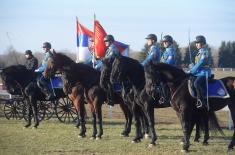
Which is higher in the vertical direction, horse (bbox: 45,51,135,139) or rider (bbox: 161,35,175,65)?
rider (bbox: 161,35,175,65)

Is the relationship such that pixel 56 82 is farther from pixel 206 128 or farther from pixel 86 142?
pixel 206 128

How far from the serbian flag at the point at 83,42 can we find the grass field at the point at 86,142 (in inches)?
140

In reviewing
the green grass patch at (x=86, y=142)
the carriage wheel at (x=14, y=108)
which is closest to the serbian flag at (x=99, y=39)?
the green grass patch at (x=86, y=142)

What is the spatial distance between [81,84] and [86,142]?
1982mm

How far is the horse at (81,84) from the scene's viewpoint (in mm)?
13709

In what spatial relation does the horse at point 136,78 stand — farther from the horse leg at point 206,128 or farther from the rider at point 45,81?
the rider at point 45,81

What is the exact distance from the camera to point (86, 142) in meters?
12.8

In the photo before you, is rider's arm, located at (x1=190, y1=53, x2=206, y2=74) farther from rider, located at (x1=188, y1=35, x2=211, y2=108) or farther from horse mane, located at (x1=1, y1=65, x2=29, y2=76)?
horse mane, located at (x1=1, y1=65, x2=29, y2=76)

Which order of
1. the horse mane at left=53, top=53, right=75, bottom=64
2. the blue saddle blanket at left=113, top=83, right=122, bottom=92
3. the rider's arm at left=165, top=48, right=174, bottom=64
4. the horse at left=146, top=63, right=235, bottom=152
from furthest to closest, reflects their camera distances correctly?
1. the horse mane at left=53, top=53, right=75, bottom=64
2. the blue saddle blanket at left=113, top=83, right=122, bottom=92
3. the rider's arm at left=165, top=48, right=174, bottom=64
4. the horse at left=146, top=63, right=235, bottom=152

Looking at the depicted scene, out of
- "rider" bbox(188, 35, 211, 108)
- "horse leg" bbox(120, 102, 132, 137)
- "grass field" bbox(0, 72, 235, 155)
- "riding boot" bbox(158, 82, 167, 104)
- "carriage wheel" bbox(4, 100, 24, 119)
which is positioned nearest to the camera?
"grass field" bbox(0, 72, 235, 155)

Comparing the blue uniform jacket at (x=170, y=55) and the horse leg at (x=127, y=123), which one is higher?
the blue uniform jacket at (x=170, y=55)

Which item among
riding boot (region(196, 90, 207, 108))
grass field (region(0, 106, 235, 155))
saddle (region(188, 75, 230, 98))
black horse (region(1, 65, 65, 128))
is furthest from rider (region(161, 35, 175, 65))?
black horse (region(1, 65, 65, 128))

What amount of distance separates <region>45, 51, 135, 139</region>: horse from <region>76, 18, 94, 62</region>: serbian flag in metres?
5.15

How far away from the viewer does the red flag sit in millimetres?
18531
